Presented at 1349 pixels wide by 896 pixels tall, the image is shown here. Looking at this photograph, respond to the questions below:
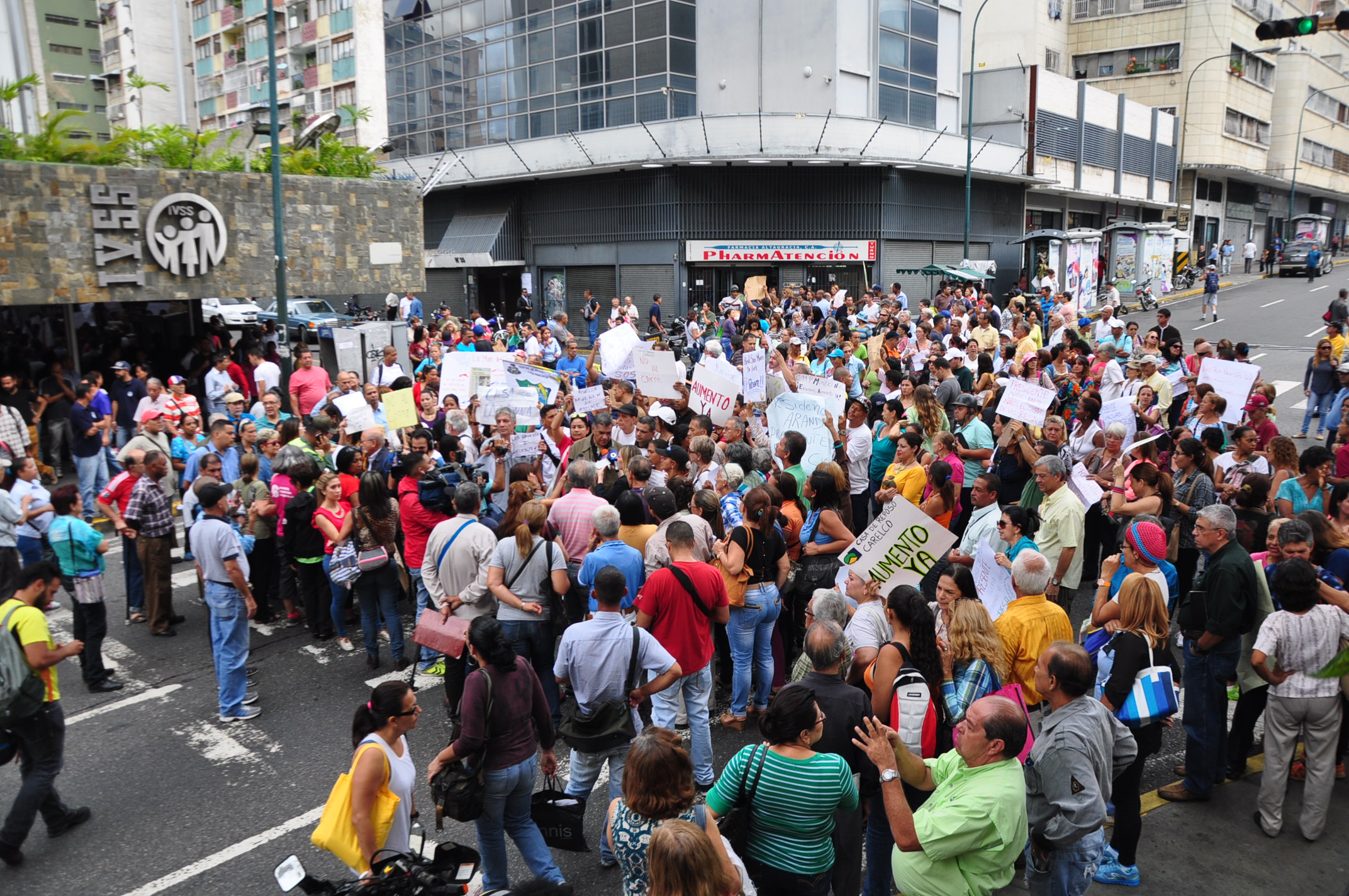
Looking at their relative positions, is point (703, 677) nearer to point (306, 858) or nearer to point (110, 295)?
point (306, 858)

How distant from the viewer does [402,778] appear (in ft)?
13.6

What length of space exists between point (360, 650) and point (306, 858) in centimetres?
311

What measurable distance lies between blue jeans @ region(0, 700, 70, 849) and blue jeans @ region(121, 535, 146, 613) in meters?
3.76

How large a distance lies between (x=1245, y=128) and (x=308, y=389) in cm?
6496

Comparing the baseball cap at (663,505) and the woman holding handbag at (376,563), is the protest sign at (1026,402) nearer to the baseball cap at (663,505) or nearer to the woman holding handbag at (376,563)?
the baseball cap at (663,505)

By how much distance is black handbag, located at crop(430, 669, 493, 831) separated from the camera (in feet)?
14.3

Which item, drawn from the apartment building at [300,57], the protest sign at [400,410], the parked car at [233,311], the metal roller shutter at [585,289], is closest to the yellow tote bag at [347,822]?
the protest sign at [400,410]

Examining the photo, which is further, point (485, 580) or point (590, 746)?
point (485, 580)

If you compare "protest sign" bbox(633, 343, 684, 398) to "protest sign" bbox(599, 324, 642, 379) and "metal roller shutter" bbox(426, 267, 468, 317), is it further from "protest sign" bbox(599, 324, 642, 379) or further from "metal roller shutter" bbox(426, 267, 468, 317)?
"metal roller shutter" bbox(426, 267, 468, 317)

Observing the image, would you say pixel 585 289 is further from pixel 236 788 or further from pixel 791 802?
pixel 791 802

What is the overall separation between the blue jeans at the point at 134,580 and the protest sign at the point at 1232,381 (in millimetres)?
11387

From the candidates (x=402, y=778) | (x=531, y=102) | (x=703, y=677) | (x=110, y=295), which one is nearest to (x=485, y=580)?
(x=703, y=677)

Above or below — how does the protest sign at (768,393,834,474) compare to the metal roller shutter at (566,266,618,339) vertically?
below

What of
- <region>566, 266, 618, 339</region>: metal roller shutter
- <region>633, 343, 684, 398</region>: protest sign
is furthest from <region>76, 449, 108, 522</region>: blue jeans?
<region>566, 266, 618, 339</region>: metal roller shutter
